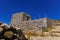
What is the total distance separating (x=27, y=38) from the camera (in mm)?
5570

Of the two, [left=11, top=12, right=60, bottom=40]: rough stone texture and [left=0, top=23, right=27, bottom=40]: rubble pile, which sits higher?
[left=11, top=12, right=60, bottom=40]: rough stone texture

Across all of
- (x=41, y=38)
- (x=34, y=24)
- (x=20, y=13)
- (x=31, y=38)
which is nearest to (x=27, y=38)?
(x=31, y=38)

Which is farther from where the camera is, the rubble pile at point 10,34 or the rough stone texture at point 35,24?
the rough stone texture at point 35,24

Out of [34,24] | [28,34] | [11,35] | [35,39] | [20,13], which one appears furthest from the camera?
[20,13]

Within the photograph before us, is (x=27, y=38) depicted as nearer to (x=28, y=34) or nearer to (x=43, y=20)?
(x=28, y=34)

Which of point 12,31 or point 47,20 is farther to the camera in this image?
point 47,20

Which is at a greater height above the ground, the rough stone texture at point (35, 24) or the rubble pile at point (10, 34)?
the rough stone texture at point (35, 24)

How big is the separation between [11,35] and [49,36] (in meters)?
1.31

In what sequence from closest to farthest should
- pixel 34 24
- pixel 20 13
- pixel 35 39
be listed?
pixel 35 39 < pixel 34 24 < pixel 20 13

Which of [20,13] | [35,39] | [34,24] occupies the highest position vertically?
[20,13]

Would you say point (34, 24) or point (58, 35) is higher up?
→ point (34, 24)

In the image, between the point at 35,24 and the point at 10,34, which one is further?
the point at 35,24

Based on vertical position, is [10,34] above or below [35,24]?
below

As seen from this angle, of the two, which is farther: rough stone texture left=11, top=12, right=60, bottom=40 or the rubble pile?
rough stone texture left=11, top=12, right=60, bottom=40
